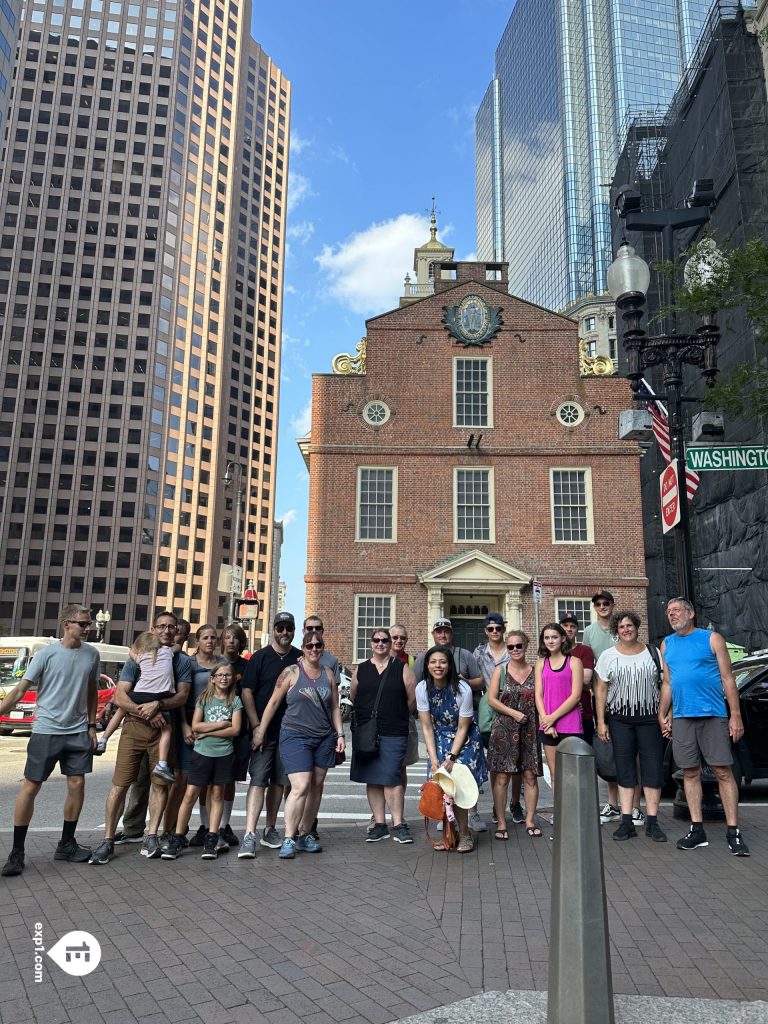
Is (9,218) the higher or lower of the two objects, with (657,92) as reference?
lower

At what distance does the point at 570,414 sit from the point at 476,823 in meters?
20.0

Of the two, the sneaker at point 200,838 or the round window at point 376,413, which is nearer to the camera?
the sneaker at point 200,838

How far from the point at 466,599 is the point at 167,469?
7578 centimetres

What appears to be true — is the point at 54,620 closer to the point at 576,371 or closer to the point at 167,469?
the point at 167,469

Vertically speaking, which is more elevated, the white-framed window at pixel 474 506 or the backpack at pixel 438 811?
the white-framed window at pixel 474 506

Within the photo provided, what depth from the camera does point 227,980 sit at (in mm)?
3861

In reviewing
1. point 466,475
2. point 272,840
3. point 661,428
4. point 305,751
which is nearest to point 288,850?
point 272,840

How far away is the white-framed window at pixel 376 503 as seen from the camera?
24781mm

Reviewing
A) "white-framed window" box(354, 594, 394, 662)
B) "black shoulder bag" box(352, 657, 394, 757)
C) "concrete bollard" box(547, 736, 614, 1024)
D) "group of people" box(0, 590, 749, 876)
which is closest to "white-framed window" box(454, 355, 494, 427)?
"white-framed window" box(354, 594, 394, 662)

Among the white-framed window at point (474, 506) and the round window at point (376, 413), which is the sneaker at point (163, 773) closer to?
the white-framed window at point (474, 506)

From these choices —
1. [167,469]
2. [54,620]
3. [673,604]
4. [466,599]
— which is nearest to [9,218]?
[167,469]

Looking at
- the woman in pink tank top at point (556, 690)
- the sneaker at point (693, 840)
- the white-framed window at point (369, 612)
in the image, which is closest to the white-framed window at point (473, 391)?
the white-framed window at point (369, 612)

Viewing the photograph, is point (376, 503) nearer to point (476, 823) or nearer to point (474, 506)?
point (474, 506)

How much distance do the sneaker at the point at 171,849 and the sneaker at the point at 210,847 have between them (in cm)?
22
